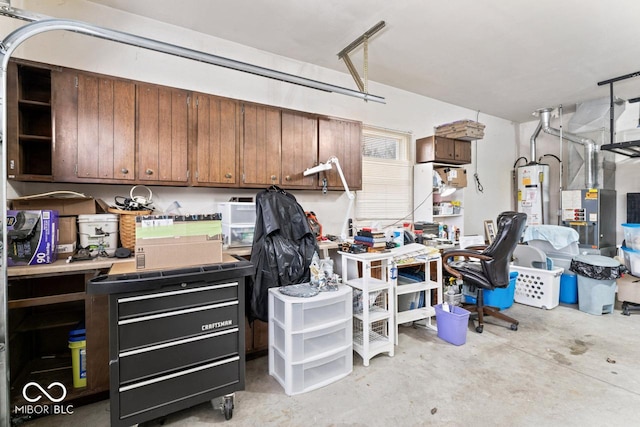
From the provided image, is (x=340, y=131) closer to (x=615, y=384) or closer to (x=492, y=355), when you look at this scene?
(x=492, y=355)

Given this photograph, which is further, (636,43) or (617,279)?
(617,279)

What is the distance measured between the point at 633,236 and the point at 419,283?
9.02 feet

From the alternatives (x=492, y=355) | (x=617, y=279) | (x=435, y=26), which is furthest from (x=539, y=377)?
(x=435, y=26)

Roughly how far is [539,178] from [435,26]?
3.80 meters

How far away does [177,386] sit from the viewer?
1786 millimetres

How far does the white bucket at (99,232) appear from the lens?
2.20 m

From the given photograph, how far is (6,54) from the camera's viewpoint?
1.55 meters

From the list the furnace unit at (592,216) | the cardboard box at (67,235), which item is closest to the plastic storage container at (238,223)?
the cardboard box at (67,235)

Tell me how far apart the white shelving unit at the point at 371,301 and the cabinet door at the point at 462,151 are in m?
2.63

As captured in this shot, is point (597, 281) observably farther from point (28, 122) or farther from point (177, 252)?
point (28, 122)

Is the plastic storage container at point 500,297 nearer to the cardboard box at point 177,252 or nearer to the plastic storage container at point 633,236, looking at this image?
the plastic storage container at point 633,236

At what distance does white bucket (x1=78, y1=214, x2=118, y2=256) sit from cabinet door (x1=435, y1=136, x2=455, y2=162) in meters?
3.98

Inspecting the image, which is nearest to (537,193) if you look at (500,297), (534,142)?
(534,142)

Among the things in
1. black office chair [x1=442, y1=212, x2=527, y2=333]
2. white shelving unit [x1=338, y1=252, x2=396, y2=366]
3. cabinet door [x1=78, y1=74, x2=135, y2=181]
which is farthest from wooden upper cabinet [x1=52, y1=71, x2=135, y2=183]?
black office chair [x1=442, y1=212, x2=527, y2=333]
